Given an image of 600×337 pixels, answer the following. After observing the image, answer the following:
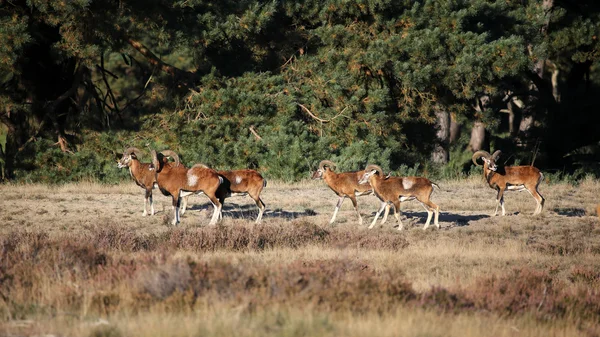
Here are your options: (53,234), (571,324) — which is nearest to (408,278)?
(571,324)

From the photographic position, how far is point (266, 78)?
100 feet

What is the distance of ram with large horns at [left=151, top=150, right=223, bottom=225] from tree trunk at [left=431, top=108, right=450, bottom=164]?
1642cm

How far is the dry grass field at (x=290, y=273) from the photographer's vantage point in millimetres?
9852

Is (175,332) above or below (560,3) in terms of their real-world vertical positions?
below

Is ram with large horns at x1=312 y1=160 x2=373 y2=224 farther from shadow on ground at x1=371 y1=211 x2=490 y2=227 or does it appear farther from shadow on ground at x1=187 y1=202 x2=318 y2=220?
shadow on ground at x1=187 y1=202 x2=318 y2=220

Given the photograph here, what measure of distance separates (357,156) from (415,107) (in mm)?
3264

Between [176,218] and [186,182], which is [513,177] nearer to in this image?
[186,182]

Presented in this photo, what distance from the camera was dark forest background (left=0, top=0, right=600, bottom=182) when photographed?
28453 millimetres

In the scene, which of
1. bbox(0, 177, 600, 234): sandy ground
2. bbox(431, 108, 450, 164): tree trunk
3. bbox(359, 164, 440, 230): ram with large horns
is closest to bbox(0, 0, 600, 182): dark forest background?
bbox(431, 108, 450, 164): tree trunk

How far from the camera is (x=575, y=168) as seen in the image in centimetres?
3719

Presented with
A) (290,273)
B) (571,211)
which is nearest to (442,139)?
(571,211)

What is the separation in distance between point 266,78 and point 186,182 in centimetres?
1183

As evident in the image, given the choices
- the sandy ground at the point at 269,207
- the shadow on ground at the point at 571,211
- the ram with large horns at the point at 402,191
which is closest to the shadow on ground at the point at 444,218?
the sandy ground at the point at 269,207

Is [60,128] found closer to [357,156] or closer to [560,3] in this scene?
[357,156]
